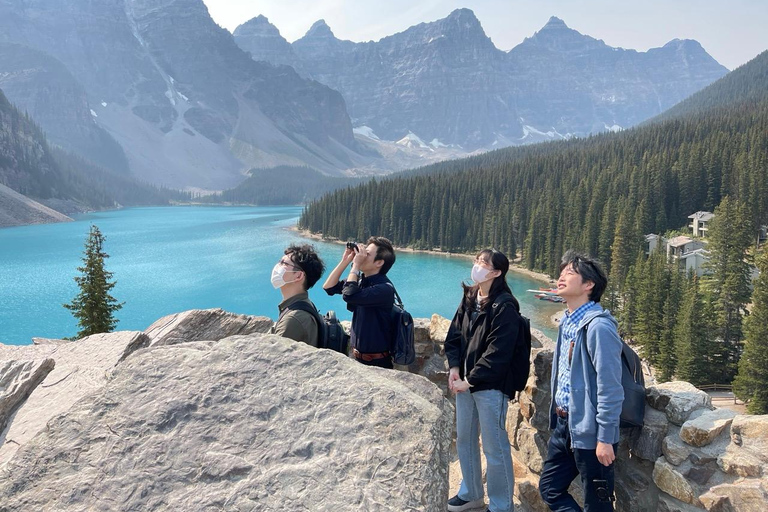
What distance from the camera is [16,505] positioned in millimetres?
2961

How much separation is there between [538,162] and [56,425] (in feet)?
360

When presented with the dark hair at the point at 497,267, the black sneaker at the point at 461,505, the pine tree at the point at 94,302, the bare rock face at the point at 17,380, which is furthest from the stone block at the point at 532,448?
the pine tree at the point at 94,302

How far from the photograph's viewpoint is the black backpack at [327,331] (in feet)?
16.1

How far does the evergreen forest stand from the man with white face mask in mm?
30443

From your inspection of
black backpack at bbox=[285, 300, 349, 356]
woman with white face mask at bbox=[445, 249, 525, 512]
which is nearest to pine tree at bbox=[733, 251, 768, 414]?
woman with white face mask at bbox=[445, 249, 525, 512]

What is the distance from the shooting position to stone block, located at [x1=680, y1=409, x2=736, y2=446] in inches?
176

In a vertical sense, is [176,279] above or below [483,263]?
below

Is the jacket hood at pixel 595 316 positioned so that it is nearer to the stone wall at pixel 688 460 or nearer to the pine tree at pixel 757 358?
the stone wall at pixel 688 460

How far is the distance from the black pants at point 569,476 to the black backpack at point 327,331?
2.11 metres

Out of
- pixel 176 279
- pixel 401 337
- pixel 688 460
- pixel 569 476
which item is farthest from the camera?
pixel 176 279

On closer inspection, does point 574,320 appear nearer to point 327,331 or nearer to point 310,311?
point 327,331

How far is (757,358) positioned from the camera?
27781 millimetres

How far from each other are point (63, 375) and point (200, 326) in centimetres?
238

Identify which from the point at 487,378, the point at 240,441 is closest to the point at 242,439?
the point at 240,441
